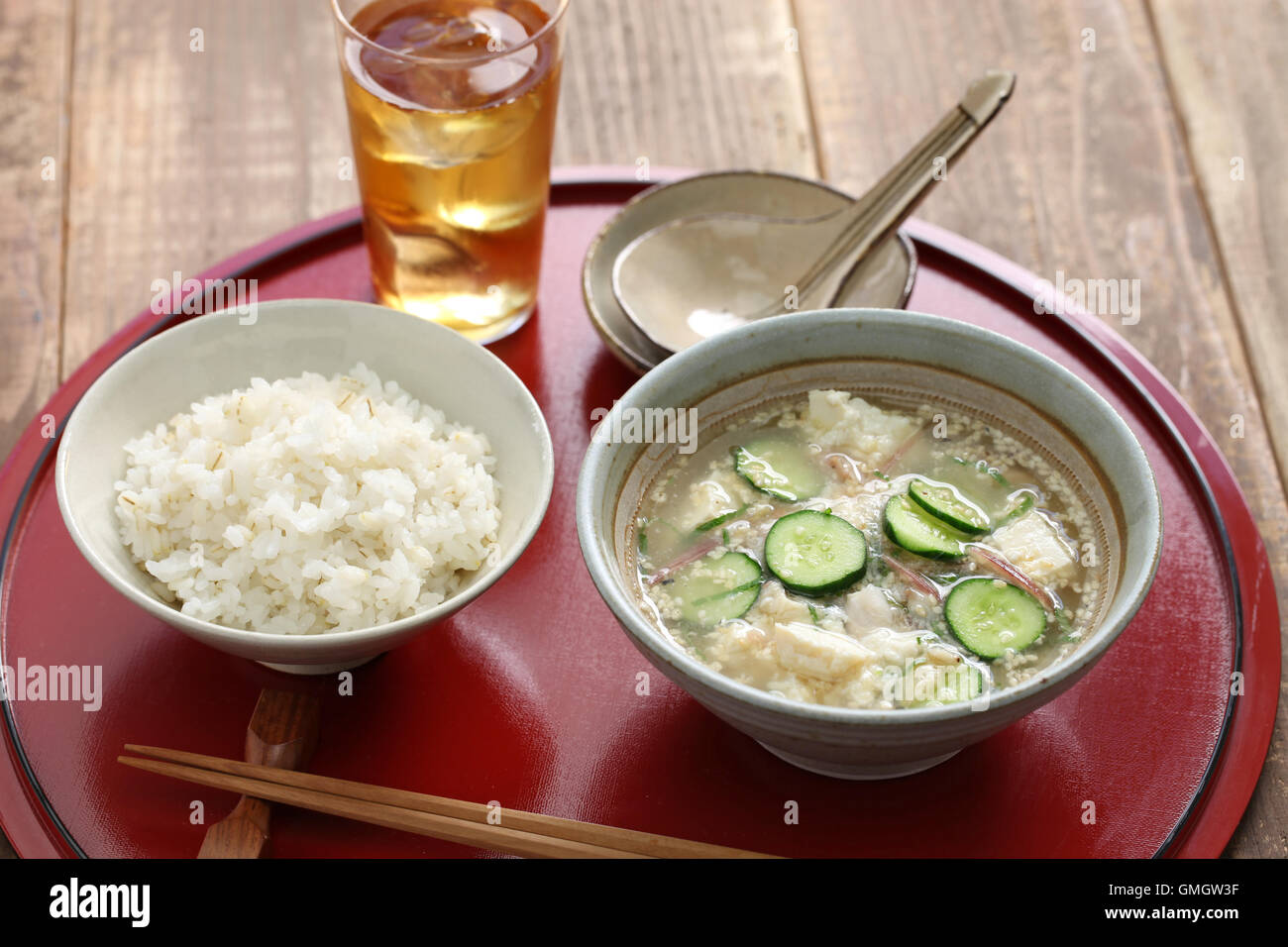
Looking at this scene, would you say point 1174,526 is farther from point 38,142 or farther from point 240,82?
point 38,142

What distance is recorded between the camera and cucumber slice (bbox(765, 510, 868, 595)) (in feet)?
5.96

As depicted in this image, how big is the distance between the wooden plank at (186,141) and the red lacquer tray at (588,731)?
65 centimetres

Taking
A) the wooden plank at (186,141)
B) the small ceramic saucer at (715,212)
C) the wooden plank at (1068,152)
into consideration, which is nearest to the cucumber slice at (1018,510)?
the small ceramic saucer at (715,212)

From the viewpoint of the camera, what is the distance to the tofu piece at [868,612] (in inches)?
70.3

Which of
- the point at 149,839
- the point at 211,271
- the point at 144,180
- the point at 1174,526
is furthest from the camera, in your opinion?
the point at 144,180

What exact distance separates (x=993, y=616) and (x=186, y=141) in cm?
210

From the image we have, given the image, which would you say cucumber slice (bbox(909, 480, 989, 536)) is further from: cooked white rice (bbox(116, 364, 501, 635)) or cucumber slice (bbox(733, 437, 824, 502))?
cooked white rice (bbox(116, 364, 501, 635))

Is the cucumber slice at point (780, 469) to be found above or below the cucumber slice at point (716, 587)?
above

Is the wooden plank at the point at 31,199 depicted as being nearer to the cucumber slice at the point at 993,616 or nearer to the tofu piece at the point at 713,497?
the tofu piece at the point at 713,497

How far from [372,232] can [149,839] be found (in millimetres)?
1064

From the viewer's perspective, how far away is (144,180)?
115 inches

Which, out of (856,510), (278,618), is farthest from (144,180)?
(856,510)

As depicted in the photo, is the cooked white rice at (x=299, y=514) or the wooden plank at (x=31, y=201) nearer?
the cooked white rice at (x=299, y=514)

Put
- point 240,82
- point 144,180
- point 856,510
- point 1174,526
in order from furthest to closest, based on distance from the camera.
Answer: point 240,82
point 144,180
point 1174,526
point 856,510
